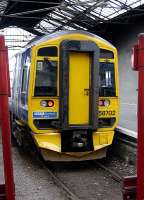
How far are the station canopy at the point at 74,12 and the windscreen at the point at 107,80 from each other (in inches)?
367

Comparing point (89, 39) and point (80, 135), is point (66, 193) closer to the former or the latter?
point (80, 135)

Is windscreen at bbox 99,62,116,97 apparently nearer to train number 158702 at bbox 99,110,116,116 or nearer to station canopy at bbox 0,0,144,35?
train number 158702 at bbox 99,110,116,116

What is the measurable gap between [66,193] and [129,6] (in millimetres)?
15494

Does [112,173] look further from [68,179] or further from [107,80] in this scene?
[107,80]

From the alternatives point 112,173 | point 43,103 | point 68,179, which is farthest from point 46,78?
point 112,173

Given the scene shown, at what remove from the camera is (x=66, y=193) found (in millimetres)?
8383

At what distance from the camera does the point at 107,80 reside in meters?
10.8

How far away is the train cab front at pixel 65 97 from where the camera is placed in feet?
33.4

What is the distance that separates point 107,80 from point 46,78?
4.55 ft

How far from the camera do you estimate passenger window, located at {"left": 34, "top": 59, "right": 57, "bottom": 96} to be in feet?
34.0

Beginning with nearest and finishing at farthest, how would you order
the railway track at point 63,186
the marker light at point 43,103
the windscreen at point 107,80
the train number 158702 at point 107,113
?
the railway track at point 63,186 < the marker light at point 43,103 < the train number 158702 at point 107,113 < the windscreen at point 107,80

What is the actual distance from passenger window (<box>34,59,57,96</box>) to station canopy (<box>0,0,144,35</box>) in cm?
947

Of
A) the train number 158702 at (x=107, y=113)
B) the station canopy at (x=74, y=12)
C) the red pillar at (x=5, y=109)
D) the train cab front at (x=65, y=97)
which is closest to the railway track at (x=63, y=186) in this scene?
the train cab front at (x=65, y=97)

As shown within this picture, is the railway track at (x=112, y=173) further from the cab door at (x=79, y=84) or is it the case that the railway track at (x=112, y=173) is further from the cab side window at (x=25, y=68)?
the cab side window at (x=25, y=68)
